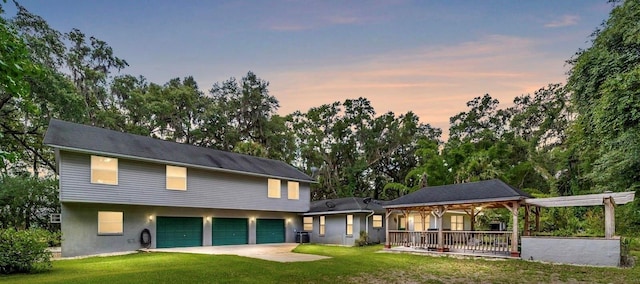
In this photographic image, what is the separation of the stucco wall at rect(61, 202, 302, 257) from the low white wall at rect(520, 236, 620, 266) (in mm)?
15295

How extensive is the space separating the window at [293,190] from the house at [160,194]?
6cm

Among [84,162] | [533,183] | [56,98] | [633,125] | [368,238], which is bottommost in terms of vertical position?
[368,238]

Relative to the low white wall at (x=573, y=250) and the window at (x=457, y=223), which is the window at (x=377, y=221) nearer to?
the window at (x=457, y=223)

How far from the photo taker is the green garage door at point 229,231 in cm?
2066

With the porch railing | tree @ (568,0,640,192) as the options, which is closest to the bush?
the porch railing

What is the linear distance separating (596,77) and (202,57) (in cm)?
2077

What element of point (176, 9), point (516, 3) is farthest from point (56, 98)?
point (516, 3)

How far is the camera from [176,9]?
17.3 metres

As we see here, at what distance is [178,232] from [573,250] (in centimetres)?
1718

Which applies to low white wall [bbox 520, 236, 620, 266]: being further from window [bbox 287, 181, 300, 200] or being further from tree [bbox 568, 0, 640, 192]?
window [bbox 287, 181, 300, 200]

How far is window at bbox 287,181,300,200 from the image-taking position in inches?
924

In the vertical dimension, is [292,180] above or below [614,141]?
below

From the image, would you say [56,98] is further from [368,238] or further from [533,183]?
[533,183]

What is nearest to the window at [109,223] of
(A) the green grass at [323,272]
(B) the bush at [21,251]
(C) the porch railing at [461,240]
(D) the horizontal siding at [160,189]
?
(D) the horizontal siding at [160,189]
